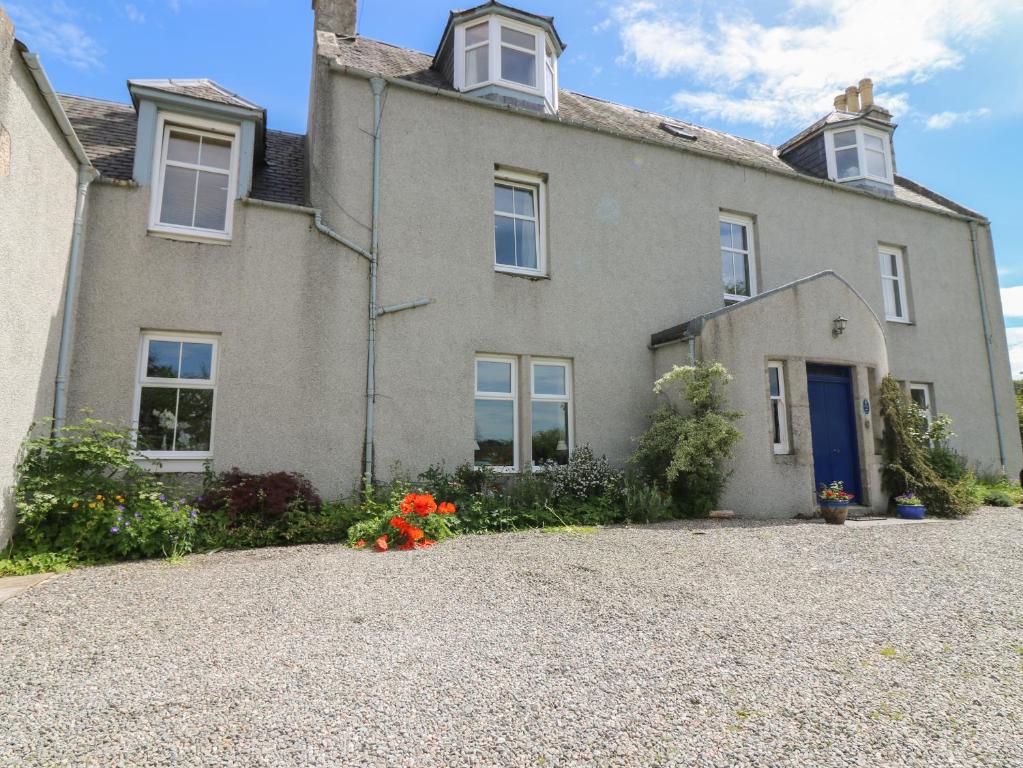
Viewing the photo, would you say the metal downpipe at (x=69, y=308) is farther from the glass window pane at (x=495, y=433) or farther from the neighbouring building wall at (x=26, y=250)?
the glass window pane at (x=495, y=433)

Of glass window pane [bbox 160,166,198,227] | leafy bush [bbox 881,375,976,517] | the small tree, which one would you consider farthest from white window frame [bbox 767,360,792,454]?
glass window pane [bbox 160,166,198,227]

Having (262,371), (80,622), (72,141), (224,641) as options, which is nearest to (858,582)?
(224,641)

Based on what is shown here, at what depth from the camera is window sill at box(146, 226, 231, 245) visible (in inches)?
309

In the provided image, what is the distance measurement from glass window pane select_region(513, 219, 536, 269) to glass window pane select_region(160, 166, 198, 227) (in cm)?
509

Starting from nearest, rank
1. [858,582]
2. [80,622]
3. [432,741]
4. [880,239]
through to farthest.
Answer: [432,741] → [80,622] → [858,582] → [880,239]

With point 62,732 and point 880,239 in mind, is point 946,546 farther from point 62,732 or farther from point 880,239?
point 880,239

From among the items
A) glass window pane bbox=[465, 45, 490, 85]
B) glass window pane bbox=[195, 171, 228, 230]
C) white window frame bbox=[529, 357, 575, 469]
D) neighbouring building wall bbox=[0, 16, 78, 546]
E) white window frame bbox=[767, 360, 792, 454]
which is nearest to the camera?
neighbouring building wall bbox=[0, 16, 78, 546]

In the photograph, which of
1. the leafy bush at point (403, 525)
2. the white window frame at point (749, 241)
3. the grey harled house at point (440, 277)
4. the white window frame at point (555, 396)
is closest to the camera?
the leafy bush at point (403, 525)

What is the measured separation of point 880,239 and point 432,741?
1498 cm

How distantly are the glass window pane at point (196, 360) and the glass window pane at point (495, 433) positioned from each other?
3930 millimetres

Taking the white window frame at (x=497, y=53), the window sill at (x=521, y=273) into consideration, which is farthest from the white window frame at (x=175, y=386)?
the white window frame at (x=497, y=53)

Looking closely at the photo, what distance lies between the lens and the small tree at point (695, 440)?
862 centimetres

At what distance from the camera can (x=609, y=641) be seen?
12.1ft

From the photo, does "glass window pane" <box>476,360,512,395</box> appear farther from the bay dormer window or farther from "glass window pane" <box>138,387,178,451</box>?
the bay dormer window
